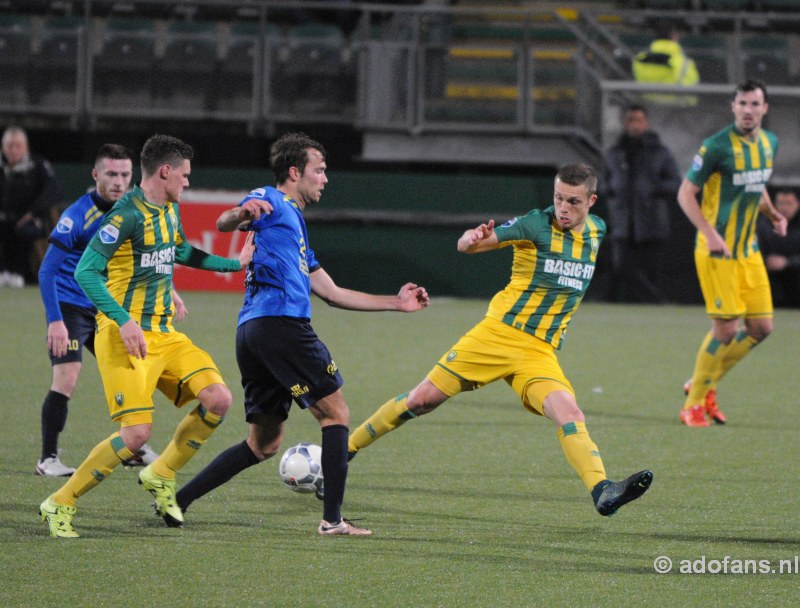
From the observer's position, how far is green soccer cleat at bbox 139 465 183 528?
210 inches

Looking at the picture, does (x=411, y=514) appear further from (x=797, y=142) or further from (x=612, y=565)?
(x=797, y=142)

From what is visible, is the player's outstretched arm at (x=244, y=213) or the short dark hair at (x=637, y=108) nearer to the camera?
the player's outstretched arm at (x=244, y=213)

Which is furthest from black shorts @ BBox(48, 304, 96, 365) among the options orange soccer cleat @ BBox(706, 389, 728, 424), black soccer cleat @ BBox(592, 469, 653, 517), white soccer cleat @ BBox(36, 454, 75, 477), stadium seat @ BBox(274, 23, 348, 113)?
stadium seat @ BBox(274, 23, 348, 113)

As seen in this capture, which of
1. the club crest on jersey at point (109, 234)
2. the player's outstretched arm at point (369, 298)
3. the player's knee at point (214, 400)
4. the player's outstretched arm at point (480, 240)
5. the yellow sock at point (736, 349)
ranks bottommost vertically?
the yellow sock at point (736, 349)

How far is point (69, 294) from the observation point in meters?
6.66

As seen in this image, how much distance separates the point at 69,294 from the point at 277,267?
6.03ft

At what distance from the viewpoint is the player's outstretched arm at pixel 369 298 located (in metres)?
5.33

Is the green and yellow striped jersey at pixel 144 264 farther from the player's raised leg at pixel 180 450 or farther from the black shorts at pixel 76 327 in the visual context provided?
the black shorts at pixel 76 327

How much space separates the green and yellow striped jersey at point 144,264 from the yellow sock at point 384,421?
1.10m

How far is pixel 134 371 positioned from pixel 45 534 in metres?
0.71

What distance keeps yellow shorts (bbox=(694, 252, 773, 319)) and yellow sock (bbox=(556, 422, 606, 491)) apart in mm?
3089

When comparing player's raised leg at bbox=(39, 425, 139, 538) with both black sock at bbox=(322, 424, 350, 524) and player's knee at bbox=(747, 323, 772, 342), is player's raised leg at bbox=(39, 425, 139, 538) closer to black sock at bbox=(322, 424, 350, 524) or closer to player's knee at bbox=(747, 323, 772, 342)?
black sock at bbox=(322, 424, 350, 524)

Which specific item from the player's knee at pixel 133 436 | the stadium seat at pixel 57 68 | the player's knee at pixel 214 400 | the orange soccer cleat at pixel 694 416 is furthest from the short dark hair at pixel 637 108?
the player's knee at pixel 133 436

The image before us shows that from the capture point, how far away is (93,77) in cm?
1648
